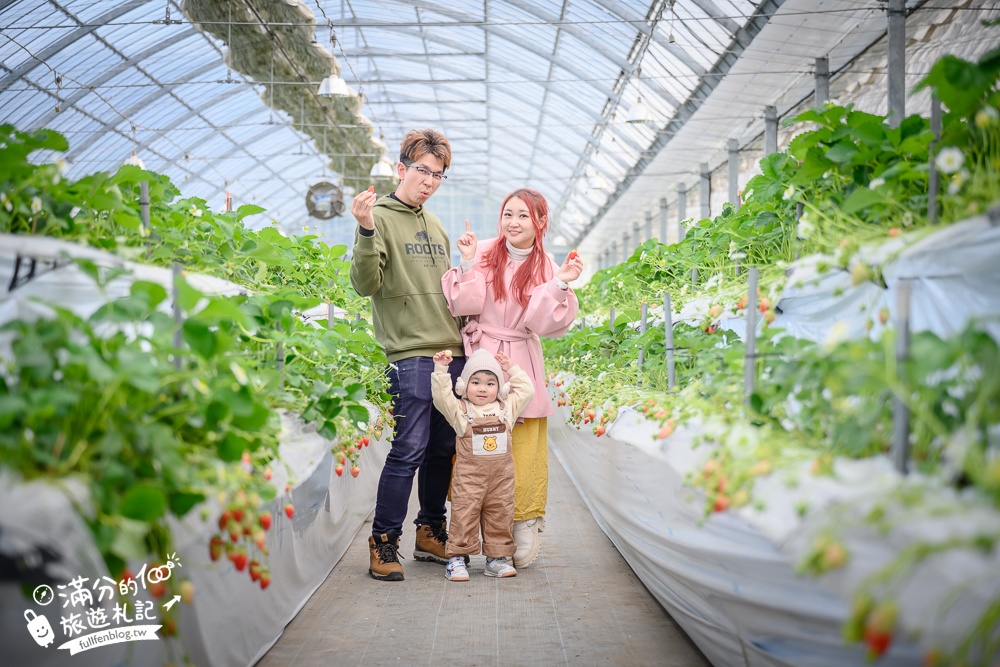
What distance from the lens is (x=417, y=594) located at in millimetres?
2928

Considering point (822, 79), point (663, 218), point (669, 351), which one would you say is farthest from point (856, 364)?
point (663, 218)

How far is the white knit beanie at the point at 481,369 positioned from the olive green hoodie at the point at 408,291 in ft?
0.56

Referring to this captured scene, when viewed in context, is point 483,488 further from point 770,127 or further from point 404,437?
point 770,127

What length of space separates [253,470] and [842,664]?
3.81 feet

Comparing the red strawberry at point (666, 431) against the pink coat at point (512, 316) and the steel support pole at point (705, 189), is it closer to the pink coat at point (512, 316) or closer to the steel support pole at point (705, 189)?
the pink coat at point (512, 316)

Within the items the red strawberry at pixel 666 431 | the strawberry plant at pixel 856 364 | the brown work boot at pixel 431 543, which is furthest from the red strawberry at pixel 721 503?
the brown work boot at pixel 431 543

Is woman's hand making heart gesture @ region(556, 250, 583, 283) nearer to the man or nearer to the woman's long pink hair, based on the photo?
the woman's long pink hair

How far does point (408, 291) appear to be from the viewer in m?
3.20

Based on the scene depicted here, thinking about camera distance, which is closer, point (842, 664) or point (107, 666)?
point (842, 664)

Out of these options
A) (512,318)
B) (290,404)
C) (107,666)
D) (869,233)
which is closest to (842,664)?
(869,233)

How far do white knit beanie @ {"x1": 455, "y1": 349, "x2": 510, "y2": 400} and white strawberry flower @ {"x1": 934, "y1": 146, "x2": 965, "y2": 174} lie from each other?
1639 mm

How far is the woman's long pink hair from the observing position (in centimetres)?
321

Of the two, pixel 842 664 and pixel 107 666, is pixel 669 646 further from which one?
pixel 107 666

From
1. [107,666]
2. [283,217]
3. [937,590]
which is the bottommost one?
[107,666]
